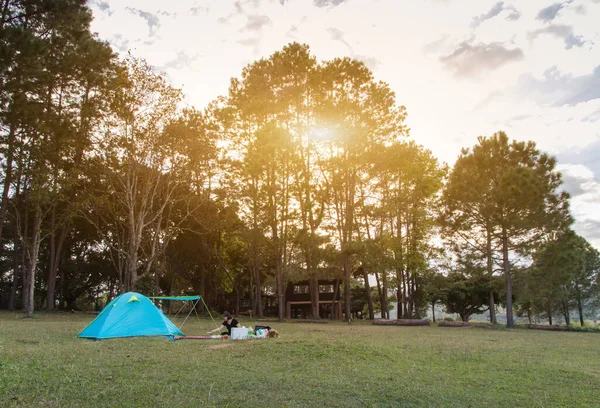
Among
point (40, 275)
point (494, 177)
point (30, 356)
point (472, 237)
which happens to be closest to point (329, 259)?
point (472, 237)

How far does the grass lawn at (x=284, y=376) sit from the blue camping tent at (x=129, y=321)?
71.0 inches

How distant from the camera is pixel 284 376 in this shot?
793 cm

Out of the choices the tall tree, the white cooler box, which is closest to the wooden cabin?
the tall tree

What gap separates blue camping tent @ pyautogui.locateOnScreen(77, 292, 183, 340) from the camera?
13828 millimetres

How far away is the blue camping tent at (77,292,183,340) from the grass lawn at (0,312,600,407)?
1.80m

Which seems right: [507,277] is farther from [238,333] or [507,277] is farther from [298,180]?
[238,333]

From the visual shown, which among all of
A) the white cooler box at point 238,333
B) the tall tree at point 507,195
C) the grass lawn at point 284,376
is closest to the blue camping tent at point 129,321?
the grass lawn at point 284,376

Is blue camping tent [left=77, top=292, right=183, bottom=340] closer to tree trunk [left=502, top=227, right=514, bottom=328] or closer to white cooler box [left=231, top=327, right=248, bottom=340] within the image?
white cooler box [left=231, top=327, right=248, bottom=340]

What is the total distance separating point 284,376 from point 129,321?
8628 millimetres

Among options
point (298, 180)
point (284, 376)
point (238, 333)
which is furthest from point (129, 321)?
point (298, 180)

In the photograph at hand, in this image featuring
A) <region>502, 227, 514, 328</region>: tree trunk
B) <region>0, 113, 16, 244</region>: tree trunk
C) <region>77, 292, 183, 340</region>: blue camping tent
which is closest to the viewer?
<region>77, 292, 183, 340</region>: blue camping tent

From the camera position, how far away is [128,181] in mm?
27500

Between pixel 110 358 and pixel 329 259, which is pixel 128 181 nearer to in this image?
pixel 329 259

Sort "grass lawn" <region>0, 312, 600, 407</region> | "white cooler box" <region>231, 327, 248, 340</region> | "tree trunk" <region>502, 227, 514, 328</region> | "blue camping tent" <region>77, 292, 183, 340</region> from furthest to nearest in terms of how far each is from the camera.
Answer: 1. "tree trunk" <region>502, 227, 514, 328</region>
2. "white cooler box" <region>231, 327, 248, 340</region>
3. "blue camping tent" <region>77, 292, 183, 340</region>
4. "grass lawn" <region>0, 312, 600, 407</region>
